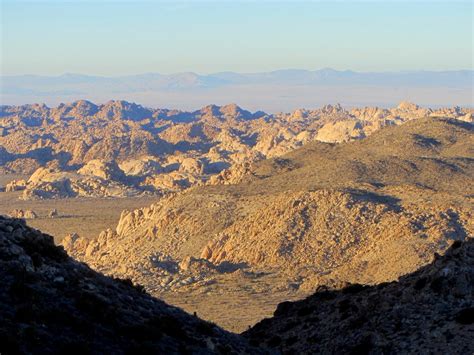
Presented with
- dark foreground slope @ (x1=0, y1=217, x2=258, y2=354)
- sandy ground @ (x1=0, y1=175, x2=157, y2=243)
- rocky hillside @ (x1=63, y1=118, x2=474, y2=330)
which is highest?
dark foreground slope @ (x1=0, y1=217, x2=258, y2=354)

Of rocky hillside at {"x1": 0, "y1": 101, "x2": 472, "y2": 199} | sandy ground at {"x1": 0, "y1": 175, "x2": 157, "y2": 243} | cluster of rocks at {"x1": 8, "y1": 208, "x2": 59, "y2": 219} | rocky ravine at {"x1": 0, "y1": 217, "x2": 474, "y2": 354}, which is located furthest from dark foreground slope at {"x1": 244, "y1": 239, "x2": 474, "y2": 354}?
rocky hillside at {"x1": 0, "y1": 101, "x2": 472, "y2": 199}

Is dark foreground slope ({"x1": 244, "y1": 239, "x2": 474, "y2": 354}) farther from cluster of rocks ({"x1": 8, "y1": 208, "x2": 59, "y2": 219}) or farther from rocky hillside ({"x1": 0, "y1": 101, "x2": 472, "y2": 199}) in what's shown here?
rocky hillside ({"x1": 0, "y1": 101, "x2": 472, "y2": 199})

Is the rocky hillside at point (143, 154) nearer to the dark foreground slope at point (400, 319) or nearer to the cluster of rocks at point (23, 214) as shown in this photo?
the cluster of rocks at point (23, 214)

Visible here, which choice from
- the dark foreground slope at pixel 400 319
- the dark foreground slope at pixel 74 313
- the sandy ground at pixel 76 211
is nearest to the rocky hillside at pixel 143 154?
the sandy ground at pixel 76 211

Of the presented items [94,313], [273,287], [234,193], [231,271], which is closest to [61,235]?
[234,193]

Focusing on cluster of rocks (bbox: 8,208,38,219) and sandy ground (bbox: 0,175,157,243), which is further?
cluster of rocks (bbox: 8,208,38,219)

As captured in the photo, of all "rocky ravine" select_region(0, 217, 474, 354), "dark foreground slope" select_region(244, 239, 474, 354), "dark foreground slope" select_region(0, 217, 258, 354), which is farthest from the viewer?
"dark foreground slope" select_region(244, 239, 474, 354)
